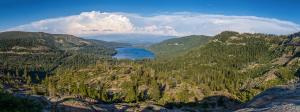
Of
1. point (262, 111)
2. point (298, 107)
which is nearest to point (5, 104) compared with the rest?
point (262, 111)

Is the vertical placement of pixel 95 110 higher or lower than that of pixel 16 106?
lower

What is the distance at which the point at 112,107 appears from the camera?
522 ft

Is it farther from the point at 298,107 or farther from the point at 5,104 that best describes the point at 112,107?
the point at 298,107

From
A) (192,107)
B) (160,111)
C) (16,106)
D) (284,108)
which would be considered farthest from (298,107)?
(192,107)

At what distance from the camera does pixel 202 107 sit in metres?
198

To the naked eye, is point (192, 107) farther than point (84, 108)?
Yes

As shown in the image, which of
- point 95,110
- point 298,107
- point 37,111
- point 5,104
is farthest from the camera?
point 95,110

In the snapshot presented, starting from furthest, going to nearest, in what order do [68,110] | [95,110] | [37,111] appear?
[95,110] < [68,110] < [37,111]

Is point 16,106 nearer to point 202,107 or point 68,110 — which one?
point 68,110

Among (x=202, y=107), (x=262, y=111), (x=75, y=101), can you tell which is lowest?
(x=202, y=107)

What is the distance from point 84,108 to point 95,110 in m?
4.63

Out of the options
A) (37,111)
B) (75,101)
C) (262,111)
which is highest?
(262,111)

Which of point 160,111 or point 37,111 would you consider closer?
point 37,111

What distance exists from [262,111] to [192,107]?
145m
